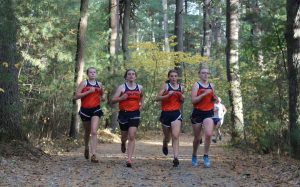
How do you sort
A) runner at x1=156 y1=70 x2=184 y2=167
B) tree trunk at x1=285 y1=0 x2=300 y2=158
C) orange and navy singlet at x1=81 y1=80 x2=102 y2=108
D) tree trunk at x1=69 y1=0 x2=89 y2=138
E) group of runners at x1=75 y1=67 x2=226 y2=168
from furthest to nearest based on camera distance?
tree trunk at x1=69 y1=0 x2=89 y2=138
orange and navy singlet at x1=81 y1=80 x2=102 y2=108
runner at x1=156 y1=70 x2=184 y2=167
group of runners at x1=75 y1=67 x2=226 y2=168
tree trunk at x1=285 y1=0 x2=300 y2=158

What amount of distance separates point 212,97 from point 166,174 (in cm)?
187

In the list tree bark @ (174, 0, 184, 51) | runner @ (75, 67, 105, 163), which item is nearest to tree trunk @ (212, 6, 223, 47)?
tree bark @ (174, 0, 184, 51)

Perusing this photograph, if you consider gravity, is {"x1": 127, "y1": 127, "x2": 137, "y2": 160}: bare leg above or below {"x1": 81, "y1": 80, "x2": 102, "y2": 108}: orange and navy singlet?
below

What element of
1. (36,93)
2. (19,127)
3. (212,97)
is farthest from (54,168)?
(36,93)

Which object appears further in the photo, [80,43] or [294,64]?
[80,43]

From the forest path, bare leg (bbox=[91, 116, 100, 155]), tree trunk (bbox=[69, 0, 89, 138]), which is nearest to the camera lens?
the forest path

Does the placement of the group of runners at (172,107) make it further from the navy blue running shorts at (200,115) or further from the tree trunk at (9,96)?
the tree trunk at (9,96)

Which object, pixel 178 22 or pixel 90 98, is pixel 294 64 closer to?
pixel 90 98

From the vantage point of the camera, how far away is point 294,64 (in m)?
9.38

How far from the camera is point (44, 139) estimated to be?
15000mm

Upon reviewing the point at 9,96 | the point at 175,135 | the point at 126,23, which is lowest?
the point at 175,135

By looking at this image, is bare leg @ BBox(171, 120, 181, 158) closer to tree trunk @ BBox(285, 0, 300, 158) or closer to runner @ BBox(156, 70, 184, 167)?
runner @ BBox(156, 70, 184, 167)

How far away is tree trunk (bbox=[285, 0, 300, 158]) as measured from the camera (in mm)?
9289

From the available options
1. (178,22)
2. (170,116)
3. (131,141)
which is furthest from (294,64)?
(178,22)
